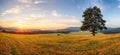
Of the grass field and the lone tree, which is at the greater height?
the lone tree

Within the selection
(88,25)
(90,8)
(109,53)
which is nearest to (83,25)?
(88,25)

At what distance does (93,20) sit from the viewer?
76688 millimetres

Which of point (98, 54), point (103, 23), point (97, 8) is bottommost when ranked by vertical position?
point (98, 54)

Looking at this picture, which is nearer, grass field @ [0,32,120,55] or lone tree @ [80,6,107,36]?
grass field @ [0,32,120,55]

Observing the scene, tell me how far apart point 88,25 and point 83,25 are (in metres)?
2.36

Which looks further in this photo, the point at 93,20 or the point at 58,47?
the point at 93,20

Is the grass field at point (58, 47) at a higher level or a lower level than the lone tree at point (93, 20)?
lower

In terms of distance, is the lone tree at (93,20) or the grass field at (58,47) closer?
the grass field at (58,47)

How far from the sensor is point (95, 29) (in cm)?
7725

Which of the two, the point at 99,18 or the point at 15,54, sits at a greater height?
the point at 99,18

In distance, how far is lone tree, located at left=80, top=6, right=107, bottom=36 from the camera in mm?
76438

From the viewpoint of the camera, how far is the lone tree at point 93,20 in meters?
76.4

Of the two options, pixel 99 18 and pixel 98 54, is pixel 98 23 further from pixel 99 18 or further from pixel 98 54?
pixel 98 54

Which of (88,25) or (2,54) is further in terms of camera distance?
(88,25)
